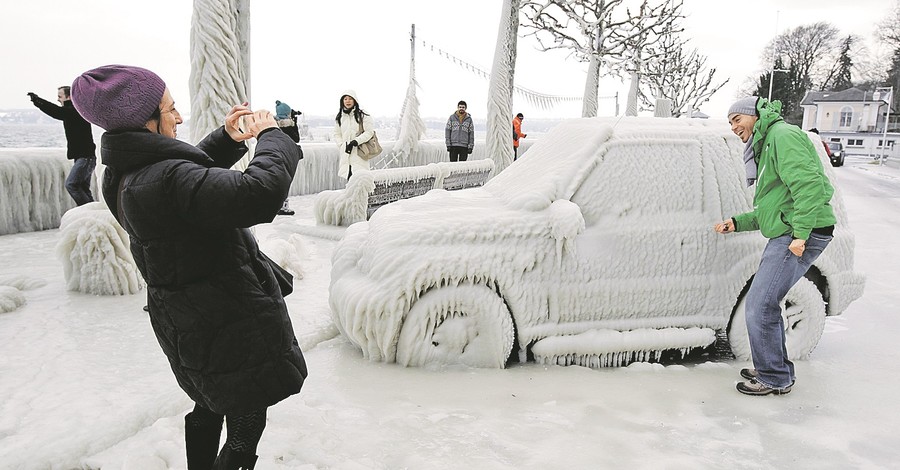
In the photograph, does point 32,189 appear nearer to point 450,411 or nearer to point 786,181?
point 450,411

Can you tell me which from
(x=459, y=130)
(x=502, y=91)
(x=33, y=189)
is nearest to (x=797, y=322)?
(x=459, y=130)

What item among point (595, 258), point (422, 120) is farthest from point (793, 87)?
point (595, 258)

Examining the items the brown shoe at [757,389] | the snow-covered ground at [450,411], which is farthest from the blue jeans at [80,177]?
the brown shoe at [757,389]

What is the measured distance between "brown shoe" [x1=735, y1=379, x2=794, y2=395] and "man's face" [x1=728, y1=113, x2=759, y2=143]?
1393mm

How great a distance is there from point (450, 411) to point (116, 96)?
2110mm

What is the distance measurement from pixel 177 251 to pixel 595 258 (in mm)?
2506

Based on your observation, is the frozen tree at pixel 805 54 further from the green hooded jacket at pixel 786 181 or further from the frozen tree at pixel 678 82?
the green hooded jacket at pixel 786 181

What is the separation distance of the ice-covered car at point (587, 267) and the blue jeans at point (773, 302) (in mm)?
425

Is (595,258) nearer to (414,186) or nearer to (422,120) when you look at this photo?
(414,186)

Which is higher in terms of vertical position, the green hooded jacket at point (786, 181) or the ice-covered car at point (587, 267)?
the green hooded jacket at point (786, 181)

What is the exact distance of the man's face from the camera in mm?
3336

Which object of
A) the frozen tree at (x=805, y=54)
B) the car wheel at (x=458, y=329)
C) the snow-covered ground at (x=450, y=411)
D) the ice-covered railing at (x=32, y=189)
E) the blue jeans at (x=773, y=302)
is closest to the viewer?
the snow-covered ground at (x=450, y=411)

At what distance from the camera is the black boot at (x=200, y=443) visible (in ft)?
6.81

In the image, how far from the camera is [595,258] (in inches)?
141
